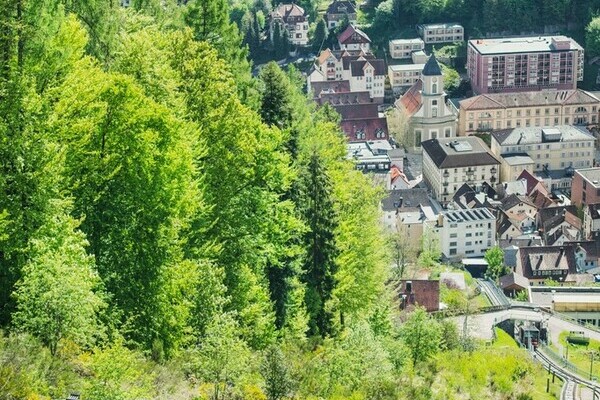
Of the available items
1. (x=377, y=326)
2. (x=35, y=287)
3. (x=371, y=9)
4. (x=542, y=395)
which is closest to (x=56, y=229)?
(x=35, y=287)

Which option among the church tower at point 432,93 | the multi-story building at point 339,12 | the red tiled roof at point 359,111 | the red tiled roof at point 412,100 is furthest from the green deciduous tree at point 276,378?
the multi-story building at point 339,12

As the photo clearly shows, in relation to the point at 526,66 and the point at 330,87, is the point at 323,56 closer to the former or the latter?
the point at 330,87

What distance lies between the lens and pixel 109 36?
104ft

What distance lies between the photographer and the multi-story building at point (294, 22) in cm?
13838

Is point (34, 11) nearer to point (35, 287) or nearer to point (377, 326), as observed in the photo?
point (35, 287)

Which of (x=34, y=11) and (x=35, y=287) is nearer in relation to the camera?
(x=35, y=287)

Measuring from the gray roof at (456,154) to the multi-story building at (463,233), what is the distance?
436 inches

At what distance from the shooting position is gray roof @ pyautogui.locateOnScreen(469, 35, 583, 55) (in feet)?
395

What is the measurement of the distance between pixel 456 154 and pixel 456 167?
1735 mm

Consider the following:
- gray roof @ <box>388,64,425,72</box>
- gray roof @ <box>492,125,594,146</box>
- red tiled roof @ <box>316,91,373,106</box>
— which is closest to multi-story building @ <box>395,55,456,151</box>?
gray roof @ <box>492,125,594,146</box>

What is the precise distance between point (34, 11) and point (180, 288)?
24.2 feet

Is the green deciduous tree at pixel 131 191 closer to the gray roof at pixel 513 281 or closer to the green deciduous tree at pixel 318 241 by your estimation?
the green deciduous tree at pixel 318 241

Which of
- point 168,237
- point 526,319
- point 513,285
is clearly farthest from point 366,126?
point 168,237

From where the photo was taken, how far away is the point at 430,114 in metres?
107
